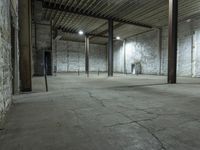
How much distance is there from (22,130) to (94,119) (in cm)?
88

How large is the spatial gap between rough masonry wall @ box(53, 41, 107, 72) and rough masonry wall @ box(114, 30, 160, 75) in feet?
13.3

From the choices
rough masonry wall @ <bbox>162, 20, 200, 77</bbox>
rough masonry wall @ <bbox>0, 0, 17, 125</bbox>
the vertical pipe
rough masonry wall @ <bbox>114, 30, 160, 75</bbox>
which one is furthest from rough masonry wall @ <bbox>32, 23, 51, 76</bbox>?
rough masonry wall @ <bbox>162, 20, 200, 77</bbox>

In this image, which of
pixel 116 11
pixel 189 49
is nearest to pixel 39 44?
pixel 116 11

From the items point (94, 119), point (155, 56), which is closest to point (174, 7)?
point (94, 119)

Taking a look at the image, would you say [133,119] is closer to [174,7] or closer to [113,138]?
[113,138]

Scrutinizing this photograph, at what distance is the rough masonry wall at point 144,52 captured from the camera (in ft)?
46.8

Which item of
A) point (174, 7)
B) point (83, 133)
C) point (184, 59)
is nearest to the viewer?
point (83, 133)

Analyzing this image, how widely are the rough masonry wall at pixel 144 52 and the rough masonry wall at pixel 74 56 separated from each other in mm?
4050

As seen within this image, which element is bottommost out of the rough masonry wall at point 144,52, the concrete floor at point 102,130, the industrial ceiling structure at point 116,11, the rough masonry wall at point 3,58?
the concrete floor at point 102,130

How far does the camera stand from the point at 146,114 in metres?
2.17

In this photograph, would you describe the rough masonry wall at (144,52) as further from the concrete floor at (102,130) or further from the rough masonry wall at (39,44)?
the concrete floor at (102,130)

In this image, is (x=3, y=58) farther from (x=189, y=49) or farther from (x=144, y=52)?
(x=144, y=52)

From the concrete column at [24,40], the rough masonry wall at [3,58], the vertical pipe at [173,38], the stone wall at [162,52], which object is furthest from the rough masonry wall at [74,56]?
the rough masonry wall at [3,58]

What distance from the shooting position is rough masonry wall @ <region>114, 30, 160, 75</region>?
1426 centimetres
